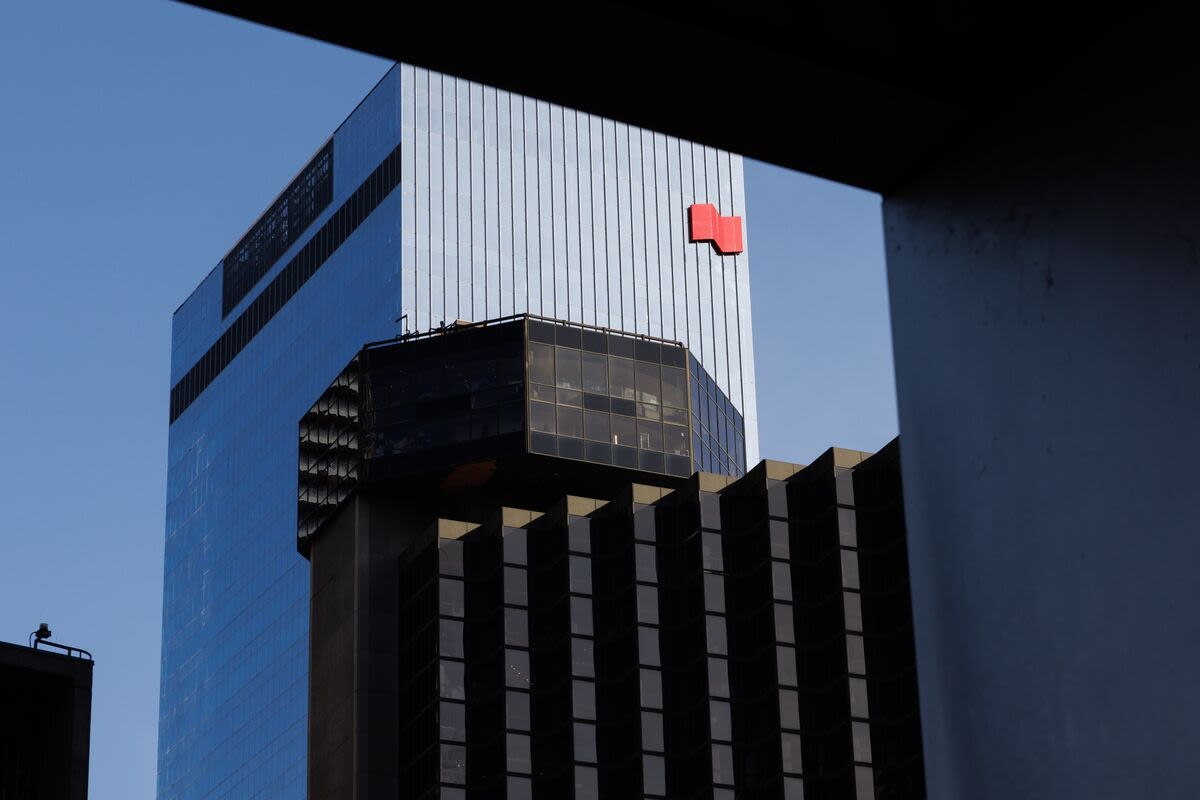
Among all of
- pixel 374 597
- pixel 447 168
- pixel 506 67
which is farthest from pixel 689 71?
pixel 447 168

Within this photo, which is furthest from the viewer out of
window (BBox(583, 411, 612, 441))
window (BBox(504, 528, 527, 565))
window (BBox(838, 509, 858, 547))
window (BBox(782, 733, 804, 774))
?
window (BBox(583, 411, 612, 441))

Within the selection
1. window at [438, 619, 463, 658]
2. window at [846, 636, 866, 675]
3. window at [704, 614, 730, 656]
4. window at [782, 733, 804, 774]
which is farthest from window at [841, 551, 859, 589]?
window at [438, 619, 463, 658]

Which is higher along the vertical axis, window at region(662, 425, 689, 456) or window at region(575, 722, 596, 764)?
window at region(662, 425, 689, 456)

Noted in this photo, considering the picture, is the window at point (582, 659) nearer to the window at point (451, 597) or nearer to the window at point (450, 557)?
the window at point (451, 597)

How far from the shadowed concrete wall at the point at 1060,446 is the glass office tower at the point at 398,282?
13620 centimetres

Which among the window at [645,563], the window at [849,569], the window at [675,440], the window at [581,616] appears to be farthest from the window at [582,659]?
the window at [675,440]

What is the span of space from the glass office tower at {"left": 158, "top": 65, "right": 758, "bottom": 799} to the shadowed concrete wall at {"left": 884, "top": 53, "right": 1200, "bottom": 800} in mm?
136196

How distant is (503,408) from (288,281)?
49.2m

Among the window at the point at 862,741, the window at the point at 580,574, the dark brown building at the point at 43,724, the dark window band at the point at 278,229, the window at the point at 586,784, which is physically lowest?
the dark brown building at the point at 43,724

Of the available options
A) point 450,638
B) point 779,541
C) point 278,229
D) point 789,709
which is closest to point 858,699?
point 789,709

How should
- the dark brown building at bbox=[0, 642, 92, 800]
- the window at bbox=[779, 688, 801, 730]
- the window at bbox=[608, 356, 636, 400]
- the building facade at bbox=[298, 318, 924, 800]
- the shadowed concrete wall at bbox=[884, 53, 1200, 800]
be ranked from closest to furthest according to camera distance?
the shadowed concrete wall at bbox=[884, 53, 1200, 800], the dark brown building at bbox=[0, 642, 92, 800], the window at bbox=[779, 688, 801, 730], the building facade at bbox=[298, 318, 924, 800], the window at bbox=[608, 356, 636, 400]

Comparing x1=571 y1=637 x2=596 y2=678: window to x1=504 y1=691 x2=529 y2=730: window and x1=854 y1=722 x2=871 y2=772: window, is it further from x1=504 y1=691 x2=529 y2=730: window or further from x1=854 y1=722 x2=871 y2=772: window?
x1=854 y1=722 x2=871 y2=772: window

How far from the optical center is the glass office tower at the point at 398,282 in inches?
5812

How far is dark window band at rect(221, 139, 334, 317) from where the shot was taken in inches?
6358
